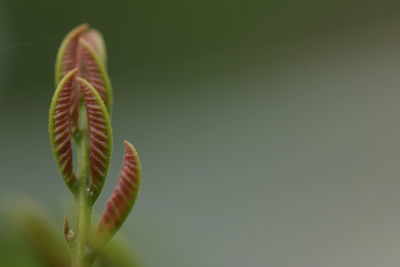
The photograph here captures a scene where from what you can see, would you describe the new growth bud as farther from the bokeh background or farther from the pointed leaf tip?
the bokeh background

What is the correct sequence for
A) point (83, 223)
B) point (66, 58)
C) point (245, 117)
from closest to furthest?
point (83, 223) → point (66, 58) → point (245, 117)

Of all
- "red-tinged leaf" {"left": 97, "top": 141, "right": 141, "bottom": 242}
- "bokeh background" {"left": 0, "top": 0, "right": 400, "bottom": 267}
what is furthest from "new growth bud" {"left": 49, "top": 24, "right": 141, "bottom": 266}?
"bokeh background" {"left": 0, "top": 0, "right": 400, "bottom": 267}

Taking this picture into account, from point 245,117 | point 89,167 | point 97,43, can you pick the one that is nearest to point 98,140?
point 89,167

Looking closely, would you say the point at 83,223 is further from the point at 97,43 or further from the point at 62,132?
the point at 97,43

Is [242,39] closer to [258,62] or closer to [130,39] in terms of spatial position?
[258,62]

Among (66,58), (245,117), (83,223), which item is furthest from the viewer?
(245,117)

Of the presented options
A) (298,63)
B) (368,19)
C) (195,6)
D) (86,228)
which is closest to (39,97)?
(195,6)
